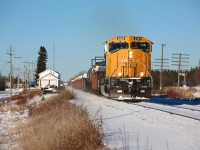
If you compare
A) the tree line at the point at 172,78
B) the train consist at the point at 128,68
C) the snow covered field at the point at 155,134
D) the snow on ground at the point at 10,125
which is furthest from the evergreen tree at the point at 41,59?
the snow covered field at the point at 155,134

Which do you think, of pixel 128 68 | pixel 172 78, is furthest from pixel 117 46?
pixel 172 78

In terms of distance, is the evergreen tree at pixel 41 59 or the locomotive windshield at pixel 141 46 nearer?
the locomotive windshield at pixel 141 46

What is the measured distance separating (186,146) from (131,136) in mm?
1684

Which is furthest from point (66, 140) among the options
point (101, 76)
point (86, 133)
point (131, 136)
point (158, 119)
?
point (101, 76)

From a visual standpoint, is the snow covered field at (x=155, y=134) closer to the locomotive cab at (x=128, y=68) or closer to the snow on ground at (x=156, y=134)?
the snow on ground at (x=156, y=134)

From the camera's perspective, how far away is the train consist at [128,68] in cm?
2075

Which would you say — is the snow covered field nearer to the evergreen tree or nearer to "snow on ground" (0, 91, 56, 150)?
"snow on ground" (0, 91, 56, 150)

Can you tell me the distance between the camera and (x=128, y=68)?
71.0 feet

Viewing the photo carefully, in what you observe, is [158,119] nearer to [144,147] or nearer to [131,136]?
[131,136]

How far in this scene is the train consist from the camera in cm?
2075

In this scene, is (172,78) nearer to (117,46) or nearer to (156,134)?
(117,46)

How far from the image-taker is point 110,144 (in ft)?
23.6

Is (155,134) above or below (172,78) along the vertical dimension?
below

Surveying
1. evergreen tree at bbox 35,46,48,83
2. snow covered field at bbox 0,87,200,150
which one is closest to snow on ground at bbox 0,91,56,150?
snow covered field at bbox 0,87,200,150
